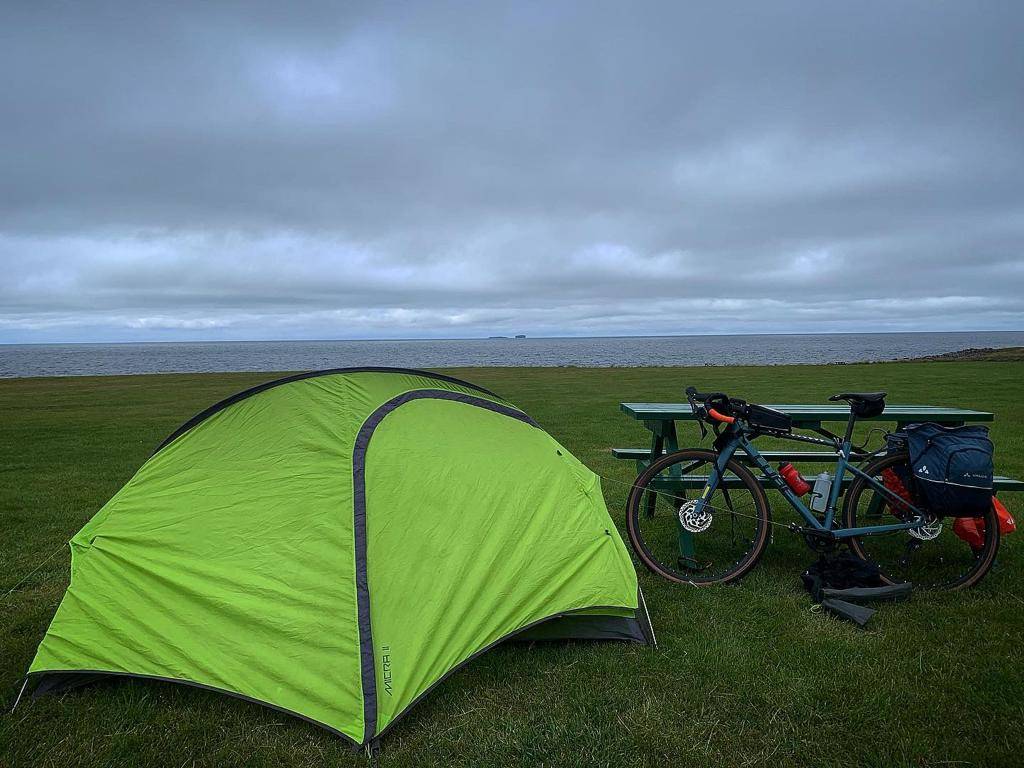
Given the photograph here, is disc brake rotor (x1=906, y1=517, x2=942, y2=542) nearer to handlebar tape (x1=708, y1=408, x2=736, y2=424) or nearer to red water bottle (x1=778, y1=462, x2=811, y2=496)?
red water bottle (x1=778, y1=462, x2=811, y2=496)

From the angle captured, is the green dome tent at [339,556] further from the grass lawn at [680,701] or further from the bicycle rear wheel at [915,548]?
the bicycle rear wheel at [915,548]

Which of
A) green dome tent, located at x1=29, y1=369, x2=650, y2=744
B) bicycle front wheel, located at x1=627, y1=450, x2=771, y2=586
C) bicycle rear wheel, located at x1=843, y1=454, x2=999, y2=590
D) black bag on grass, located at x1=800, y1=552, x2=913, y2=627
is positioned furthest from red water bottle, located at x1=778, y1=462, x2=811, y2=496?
green dome tent, located at x1=29, y1=369, x2=650, y2=744

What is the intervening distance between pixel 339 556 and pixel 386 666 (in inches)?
26.3

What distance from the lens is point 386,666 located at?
3.43 meters

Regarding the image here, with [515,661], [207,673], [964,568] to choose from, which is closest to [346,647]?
[207,673]

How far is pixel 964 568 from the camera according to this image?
5.61 m

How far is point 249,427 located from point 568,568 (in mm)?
2407

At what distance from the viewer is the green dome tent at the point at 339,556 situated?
11.5 feet

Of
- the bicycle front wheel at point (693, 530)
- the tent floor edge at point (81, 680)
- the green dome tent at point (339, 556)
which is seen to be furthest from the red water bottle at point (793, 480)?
the tent floor edge at point (81, 680)

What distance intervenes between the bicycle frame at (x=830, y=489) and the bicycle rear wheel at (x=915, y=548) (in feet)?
0.34

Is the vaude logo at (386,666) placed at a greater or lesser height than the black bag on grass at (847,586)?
greater

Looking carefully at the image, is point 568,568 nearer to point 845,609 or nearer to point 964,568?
point 845,609

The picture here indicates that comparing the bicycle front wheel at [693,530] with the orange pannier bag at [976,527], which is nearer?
the orange pannier bag at [976,527]

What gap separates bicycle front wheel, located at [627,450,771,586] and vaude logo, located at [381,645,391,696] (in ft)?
8.14
